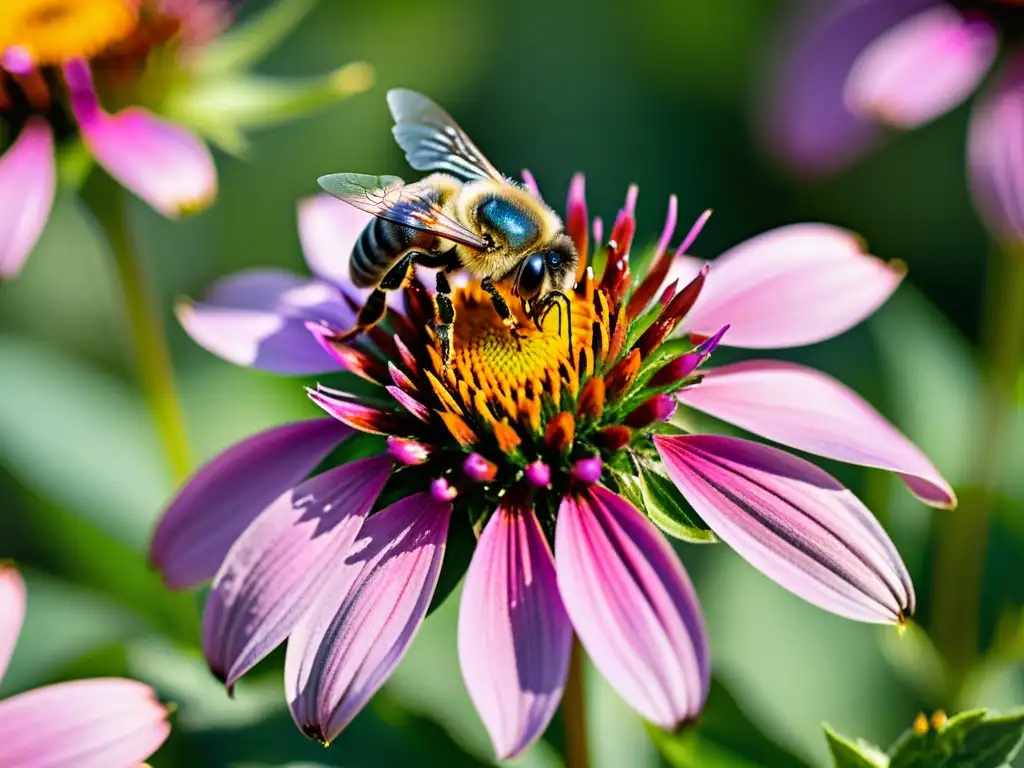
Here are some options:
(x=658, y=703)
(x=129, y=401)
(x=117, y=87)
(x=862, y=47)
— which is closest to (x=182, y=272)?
(x=129, y=401)

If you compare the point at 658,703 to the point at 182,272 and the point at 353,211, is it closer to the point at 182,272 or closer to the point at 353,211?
the point at 353,211

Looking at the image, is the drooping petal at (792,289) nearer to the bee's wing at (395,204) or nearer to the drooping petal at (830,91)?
the bee's wing at (395,204)

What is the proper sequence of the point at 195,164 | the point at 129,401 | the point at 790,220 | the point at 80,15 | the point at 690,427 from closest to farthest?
the point at 690,427 → the point at 195,164 → the point at 80,15 → the point at 129,401 → the point at 790,220

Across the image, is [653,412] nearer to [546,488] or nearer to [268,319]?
[546,488]

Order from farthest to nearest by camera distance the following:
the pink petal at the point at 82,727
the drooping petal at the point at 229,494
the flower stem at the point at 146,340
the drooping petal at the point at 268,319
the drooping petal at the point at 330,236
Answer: the flower stem at the point at 146,340, the drooping petal at the point at 330,236, the drooping petal at the point at 268,319, the drooping petal at the point at 229,494, the pink petal at the point at 82,727

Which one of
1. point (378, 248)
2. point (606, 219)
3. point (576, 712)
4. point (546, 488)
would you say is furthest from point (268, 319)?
point (606, 219)

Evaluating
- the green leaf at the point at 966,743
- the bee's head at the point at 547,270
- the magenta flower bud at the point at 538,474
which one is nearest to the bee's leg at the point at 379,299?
the bee's head at the point at 547,270
